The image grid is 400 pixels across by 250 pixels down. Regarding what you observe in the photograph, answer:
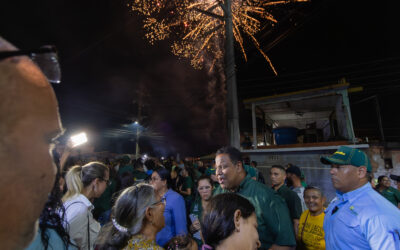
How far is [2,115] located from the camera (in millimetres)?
559

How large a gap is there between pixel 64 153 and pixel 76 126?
87.4 ft

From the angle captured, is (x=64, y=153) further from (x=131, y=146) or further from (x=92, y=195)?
(x=131, y=146)

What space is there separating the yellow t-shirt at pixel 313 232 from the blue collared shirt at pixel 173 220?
220cm

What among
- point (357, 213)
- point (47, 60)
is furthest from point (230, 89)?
point (47, 60)

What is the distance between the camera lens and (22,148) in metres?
0.60

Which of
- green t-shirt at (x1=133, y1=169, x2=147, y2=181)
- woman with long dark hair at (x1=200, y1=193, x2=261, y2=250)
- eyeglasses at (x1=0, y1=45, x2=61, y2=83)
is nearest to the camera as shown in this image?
eyeglasses at (x1=0, y1=45, x2=61, y2=83)

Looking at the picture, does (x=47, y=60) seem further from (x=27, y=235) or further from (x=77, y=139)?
(x=77, y=139)

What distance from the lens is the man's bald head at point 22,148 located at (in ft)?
1.80

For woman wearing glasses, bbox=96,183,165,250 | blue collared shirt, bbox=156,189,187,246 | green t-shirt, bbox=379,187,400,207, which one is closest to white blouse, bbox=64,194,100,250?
woman wearing glasses, bbox=96,183,165,250

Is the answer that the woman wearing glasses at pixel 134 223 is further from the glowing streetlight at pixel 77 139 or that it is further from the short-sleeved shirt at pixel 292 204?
the short-sleeved shirt at pixel 292 204

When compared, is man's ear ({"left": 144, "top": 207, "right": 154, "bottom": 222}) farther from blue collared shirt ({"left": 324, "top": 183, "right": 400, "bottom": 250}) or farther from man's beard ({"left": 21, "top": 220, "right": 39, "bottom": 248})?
blue collared shirt ({"left": 324, "top": 183, "right": 400, "bottom": 250})

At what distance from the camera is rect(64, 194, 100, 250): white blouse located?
2557 millimetres

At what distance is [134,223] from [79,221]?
3.53 feet

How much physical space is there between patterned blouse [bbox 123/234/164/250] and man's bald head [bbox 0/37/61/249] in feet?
5.45
